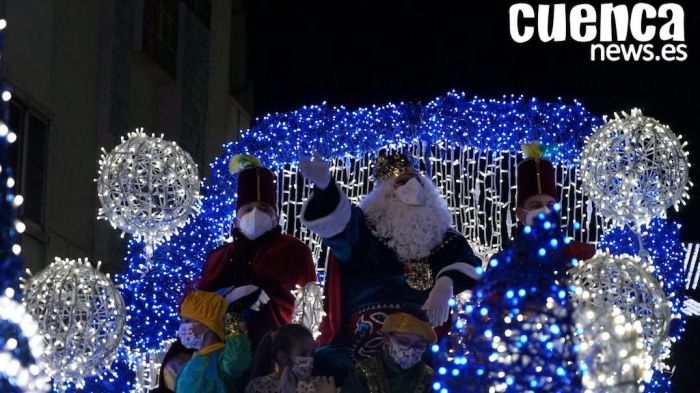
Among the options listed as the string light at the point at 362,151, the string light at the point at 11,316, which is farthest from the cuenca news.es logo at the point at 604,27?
the string light at the point at 11,316

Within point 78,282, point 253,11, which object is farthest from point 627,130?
point 253,11

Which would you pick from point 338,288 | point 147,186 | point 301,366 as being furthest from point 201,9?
point 301,366

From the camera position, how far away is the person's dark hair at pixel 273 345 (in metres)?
7.29

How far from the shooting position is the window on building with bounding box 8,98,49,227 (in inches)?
535

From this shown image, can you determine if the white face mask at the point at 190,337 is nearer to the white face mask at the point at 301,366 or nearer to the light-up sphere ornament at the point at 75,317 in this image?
the white face mask at the point at 301,366

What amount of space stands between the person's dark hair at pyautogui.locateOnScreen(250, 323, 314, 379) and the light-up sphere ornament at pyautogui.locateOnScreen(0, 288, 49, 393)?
3.46 m

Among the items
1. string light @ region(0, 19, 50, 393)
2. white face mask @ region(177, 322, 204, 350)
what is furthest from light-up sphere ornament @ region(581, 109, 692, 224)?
string light @ region(0, 19, 50, 393)

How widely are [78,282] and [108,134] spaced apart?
669 cm

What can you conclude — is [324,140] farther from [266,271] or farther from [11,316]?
[11,316]

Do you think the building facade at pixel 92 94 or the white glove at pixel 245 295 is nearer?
the white glove at pixel 245 295

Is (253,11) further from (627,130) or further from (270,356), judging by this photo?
(270,356)

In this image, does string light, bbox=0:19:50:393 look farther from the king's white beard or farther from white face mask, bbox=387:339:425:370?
the king's white beard

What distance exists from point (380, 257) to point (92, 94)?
8116mm

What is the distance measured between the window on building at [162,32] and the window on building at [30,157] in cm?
295
